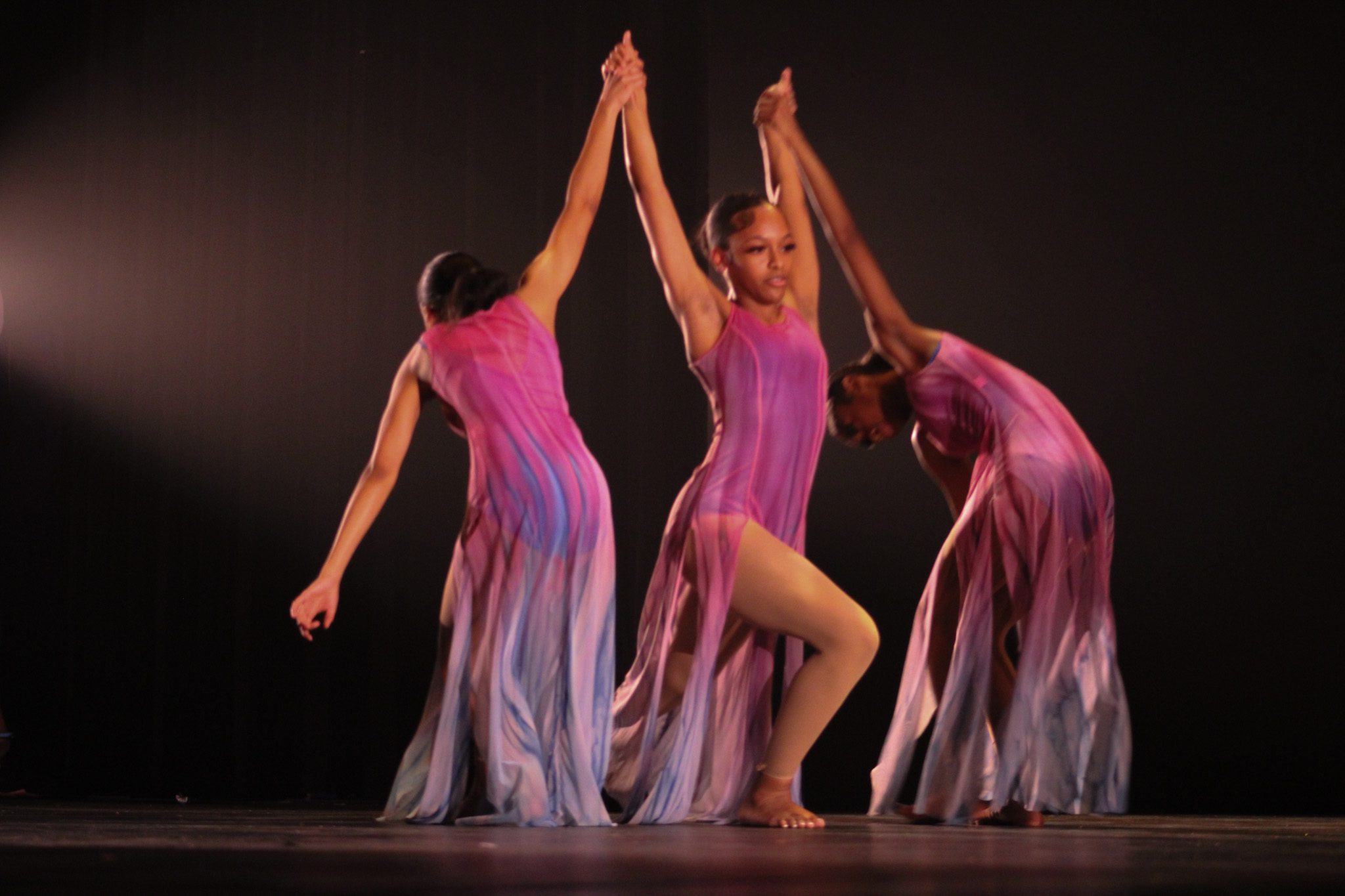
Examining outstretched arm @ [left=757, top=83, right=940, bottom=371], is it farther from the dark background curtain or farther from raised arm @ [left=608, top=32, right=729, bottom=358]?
the dark background curtain

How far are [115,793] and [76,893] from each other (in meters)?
4.24

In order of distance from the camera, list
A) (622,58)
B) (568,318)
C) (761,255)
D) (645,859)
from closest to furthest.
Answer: (645,859)
(761,255)
(622,58)
(568,318)

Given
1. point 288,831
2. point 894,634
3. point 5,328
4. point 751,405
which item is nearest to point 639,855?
point 288,831

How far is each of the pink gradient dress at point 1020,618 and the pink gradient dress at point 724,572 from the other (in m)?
0.34

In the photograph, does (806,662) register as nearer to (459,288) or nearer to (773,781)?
(773,781)

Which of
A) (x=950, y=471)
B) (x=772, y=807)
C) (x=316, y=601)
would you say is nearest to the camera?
(x=316, y=601)

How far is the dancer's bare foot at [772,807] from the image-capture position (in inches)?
132

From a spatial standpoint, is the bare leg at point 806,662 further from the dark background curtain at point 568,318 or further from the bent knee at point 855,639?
the dark background curtain at point 568,318

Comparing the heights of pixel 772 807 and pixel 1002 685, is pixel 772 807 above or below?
below

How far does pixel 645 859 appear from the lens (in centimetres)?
226

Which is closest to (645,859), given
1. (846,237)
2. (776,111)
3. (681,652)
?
(681,652)

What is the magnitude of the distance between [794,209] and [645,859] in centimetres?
199

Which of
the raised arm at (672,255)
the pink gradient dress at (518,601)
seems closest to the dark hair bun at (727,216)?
the raised arm at (672,255)

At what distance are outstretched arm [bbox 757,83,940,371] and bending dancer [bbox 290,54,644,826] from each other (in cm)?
65
